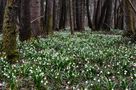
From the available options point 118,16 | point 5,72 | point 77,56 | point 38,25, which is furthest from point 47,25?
point 118,16

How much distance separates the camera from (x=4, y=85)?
8430 millimetres

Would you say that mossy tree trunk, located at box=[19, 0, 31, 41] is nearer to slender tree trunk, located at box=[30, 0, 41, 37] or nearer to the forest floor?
slender tree trunk, located at box=[30, 0, 41, 37]

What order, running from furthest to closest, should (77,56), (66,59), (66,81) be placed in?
1. (77,56)
2. (66,59)
3. (66,81)

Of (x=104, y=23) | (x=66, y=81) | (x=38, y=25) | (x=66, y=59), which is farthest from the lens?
(x=104, y=23)

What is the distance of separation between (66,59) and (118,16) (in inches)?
1296

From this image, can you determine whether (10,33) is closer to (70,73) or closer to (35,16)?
(70,73)

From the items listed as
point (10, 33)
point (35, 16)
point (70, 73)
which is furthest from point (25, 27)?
point (70, 73)

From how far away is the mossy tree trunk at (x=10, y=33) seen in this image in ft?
37.4

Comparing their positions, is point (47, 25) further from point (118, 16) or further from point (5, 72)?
point (118, 16)

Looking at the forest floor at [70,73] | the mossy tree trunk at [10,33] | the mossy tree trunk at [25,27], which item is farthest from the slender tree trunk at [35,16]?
Answer: the mossy tree trunk at [10,33]

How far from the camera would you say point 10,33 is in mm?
11461

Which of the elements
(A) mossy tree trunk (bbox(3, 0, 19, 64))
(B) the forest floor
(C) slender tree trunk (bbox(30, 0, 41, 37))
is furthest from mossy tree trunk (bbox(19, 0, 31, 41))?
(A) mossy tree trunk (bbox(3, 0, 19, 64))

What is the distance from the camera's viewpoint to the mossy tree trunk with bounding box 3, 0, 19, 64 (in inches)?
448

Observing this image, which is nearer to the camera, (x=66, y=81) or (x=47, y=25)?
(x=66, y=81)
